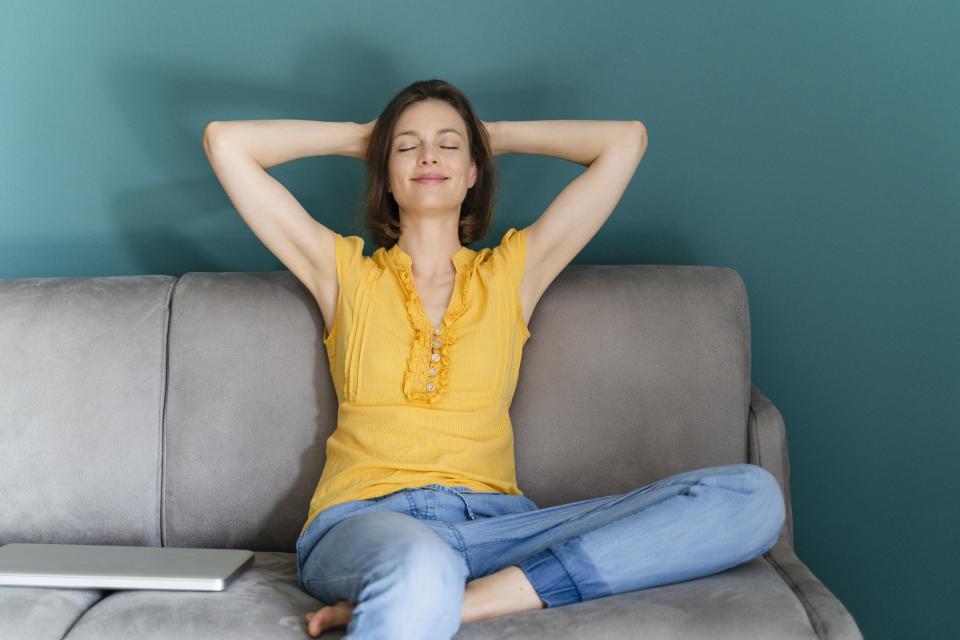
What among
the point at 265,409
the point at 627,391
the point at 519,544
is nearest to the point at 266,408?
the point at 265,409

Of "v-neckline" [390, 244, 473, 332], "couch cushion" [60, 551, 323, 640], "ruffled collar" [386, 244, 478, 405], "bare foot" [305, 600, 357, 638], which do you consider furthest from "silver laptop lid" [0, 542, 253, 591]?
"v-neckline" [390, 244, 473, 332]

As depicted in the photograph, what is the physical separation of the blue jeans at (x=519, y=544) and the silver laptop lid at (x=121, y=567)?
157mm

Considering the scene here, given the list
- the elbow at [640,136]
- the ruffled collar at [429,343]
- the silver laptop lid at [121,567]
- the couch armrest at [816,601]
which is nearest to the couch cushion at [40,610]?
the silver laptop lid at [121,567]

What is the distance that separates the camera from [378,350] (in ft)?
5.38

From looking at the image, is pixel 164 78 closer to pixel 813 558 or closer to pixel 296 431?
pixel 296 431

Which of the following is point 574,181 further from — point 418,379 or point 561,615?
point 561,615

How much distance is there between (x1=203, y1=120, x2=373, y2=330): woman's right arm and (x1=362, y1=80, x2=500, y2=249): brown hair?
15 centimetres

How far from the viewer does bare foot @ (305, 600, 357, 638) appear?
1.27 metres

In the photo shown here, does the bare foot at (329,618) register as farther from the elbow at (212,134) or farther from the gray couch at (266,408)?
the elbow at (212,134)

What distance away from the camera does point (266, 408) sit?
5.86ft

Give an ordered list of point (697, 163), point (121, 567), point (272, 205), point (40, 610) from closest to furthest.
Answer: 1. point (40, 610)
2. point (121, 567)
3. point (272, 205)
4. point (697, 163)

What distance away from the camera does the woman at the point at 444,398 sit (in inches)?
52.1

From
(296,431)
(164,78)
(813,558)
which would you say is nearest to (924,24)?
(813,558)

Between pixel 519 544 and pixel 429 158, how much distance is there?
2.51 feet
